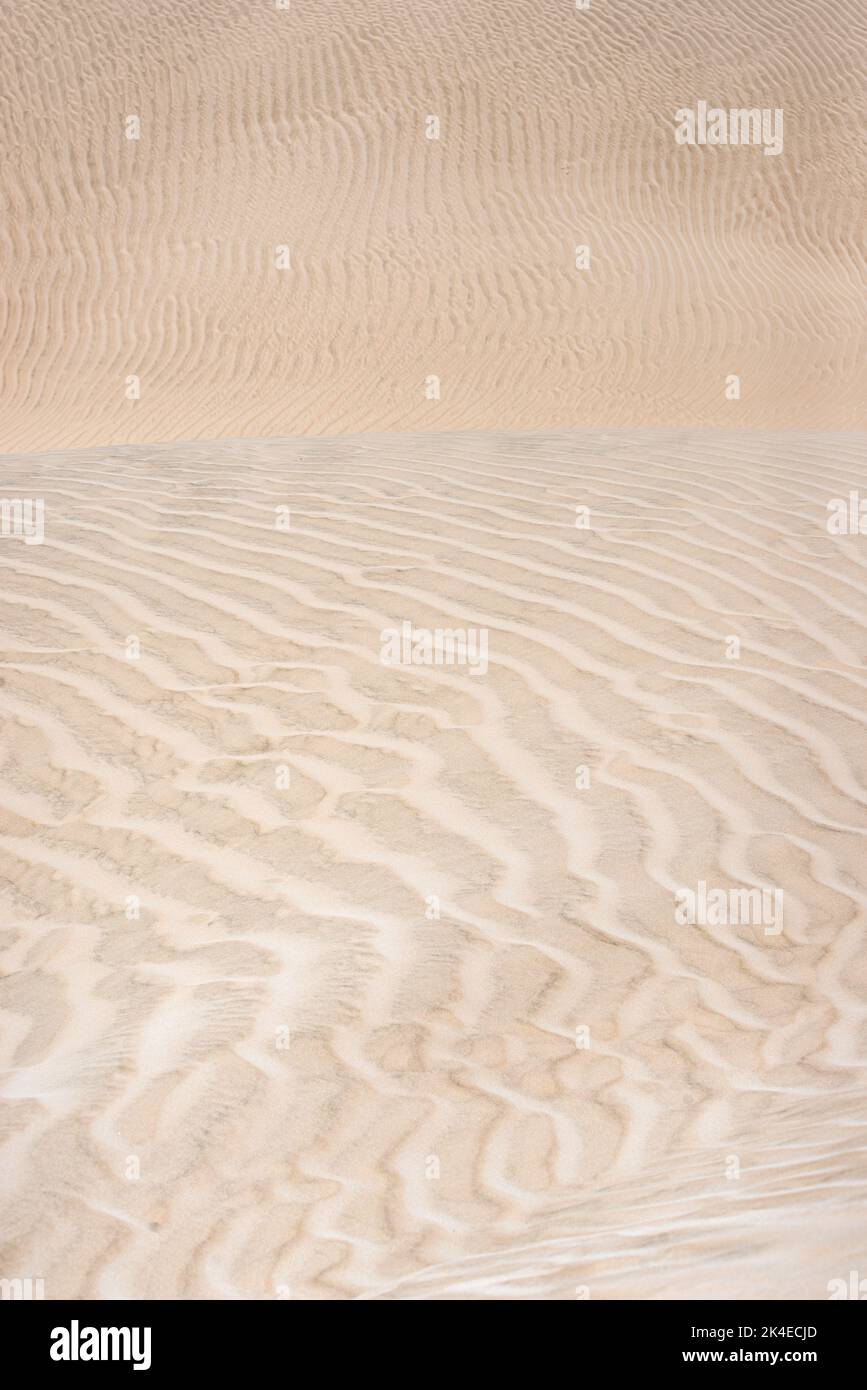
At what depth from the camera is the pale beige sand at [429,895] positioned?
2402mm

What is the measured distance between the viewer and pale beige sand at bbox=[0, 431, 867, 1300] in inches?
94.6

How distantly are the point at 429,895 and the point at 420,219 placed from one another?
14.0 m

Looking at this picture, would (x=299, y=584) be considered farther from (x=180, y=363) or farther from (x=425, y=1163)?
(x=180, y=363)

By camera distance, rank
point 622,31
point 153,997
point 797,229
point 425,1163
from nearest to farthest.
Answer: point 425,1163
point 153,997
point 797,229
point 622,31

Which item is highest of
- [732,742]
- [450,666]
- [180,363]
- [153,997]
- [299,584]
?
[180,363]

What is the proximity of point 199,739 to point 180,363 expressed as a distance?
37.0 ft

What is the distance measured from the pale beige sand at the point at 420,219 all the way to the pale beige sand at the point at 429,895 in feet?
28.6

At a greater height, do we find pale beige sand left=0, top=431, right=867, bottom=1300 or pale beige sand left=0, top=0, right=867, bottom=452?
pale beige sand left=0, top=0, right=867, bottom=452

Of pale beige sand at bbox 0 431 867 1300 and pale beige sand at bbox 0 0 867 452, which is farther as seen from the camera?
pale beige sand at bbox 0 0 867 452

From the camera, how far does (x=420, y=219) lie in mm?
15828

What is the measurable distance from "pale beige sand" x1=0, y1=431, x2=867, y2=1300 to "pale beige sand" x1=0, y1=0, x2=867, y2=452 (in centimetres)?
872
